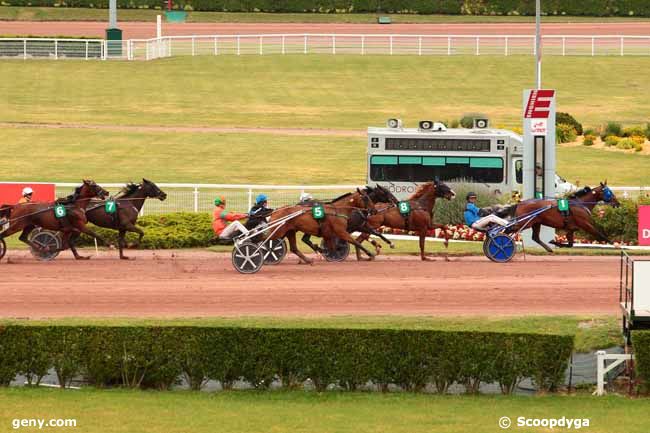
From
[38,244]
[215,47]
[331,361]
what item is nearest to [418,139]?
[38,244]

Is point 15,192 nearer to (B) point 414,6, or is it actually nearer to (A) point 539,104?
(A) point 539,104

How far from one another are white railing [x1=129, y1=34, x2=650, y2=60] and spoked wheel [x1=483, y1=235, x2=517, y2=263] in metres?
33.0

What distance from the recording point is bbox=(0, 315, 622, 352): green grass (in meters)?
18.2

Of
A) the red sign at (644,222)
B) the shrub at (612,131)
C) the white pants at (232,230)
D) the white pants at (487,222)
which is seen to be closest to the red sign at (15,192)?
the white pants at (232,230)

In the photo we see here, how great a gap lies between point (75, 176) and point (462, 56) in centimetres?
2392

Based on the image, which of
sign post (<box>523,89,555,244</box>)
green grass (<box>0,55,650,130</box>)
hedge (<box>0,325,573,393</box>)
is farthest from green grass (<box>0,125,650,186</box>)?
hedge (<box>0,325,573,393</box>)

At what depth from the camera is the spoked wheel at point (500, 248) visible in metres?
25.1

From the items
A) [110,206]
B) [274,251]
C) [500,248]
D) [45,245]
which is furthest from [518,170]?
[45,245]

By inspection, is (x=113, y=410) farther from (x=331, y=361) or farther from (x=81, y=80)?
(x=81, y=80)

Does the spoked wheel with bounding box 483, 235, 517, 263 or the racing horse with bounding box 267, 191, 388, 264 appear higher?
the racing horse with bounding box 267, 191, 388, 264

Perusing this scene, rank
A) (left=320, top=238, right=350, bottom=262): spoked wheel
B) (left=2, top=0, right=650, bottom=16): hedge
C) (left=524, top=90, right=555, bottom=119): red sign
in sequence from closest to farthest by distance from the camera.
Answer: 1. (left=320, top=238, right=350, bottom=262): spoked wheel
2. (left=524, top=90, right=555, bottom=119): red sign
3. (left=2, top=0, right=650, bottom=16): hedge

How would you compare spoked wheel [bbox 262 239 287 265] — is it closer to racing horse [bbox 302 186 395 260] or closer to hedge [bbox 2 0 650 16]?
racing horse [bbox 302 186 395 260]

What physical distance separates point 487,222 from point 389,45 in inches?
1372

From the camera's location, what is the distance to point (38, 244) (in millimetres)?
25109
